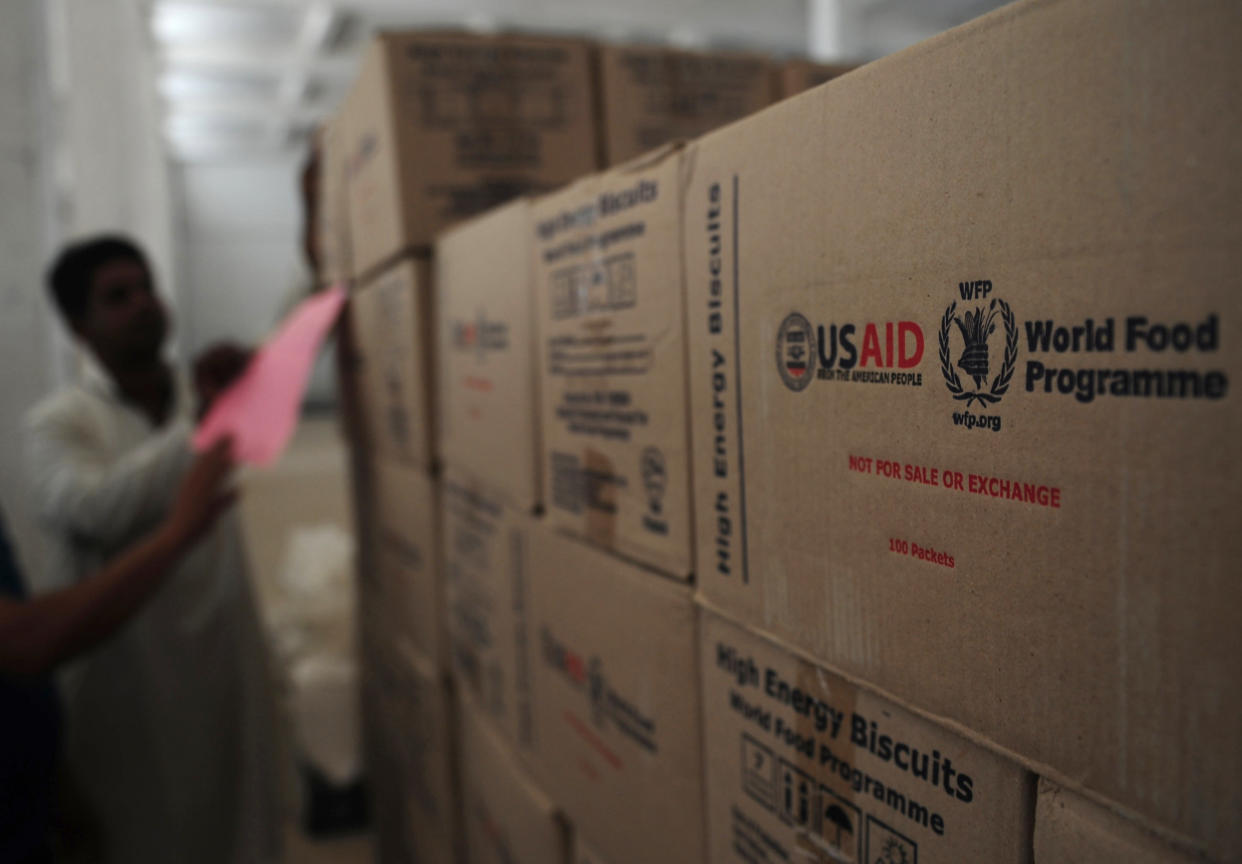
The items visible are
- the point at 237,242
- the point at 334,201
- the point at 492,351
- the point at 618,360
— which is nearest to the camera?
the point at 618,360

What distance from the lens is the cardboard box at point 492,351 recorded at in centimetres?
89

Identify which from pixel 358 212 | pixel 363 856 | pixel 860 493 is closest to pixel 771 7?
pixel 358 212

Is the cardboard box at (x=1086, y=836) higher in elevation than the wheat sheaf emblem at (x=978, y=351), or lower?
lower

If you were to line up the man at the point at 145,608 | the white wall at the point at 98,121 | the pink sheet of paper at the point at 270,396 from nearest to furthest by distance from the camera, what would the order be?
1. the pink sheet of paper at the point at 270,396
2. the man at the point at 145,608
3. the white wall at the point at 98,121

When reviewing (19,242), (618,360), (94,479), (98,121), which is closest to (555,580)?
(618,360)

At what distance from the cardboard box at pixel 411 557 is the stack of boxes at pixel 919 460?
0.49 metres

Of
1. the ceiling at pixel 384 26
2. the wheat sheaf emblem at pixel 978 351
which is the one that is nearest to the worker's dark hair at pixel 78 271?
the wheat sheaf emblem at pixel 978 351

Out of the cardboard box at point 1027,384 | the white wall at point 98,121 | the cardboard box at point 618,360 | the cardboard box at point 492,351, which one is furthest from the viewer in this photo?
the white wall at point 98,121

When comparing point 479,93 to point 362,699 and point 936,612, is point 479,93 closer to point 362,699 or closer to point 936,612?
point 936,612

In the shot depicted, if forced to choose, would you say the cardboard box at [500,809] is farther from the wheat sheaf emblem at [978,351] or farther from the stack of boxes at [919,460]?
the wheat sheaf emblem at [978,351]

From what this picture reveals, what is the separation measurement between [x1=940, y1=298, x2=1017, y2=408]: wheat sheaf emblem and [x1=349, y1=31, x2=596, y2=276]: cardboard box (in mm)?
900

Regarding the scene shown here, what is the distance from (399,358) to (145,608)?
779 mm

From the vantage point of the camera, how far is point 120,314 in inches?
64.4

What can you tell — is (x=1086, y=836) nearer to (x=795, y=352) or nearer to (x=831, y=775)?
(x=831, y=775)
